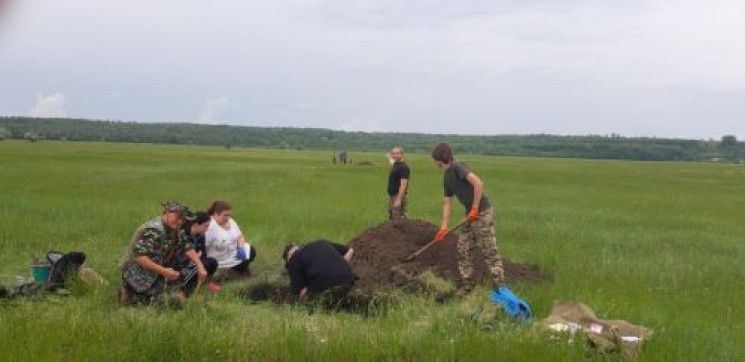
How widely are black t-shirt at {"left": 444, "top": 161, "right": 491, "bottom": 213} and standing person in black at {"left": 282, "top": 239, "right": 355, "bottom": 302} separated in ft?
5.22

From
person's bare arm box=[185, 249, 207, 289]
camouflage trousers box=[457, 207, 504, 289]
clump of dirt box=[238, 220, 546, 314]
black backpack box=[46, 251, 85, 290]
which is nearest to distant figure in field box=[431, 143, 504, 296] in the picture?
camouflage trousers box=[457, 207, 504, 289]

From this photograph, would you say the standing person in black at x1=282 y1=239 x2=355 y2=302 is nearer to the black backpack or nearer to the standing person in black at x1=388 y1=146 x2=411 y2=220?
the black backpack

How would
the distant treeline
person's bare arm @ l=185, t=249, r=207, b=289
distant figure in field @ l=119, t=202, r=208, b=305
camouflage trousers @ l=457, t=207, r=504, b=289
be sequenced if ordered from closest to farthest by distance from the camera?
distant figure in field @ l=119, t=202, r=208, b=305 < person's bare arm @ l=185, t=249, r=207, b=289 < camouflage trousers @ l=457, t=207, r=504, b=289 < the distant treeline

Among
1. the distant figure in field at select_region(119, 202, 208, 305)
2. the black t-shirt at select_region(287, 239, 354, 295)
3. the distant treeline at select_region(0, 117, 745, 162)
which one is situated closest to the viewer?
the distant figure in field at select_region(119, 202, 208, 305)

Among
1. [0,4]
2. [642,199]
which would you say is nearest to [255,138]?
[642,199]

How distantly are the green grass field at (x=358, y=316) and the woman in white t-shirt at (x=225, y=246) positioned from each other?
467 mm

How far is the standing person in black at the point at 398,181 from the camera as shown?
11.6m

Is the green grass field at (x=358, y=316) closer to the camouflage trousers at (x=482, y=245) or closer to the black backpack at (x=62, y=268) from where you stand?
the black backpack at (x=62, y=268)

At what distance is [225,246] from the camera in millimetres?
9250

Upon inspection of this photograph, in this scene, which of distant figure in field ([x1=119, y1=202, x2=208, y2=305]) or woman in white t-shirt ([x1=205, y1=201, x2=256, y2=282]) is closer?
distant figure in field ([x1=119, y1=202, x2=208, y2=305])

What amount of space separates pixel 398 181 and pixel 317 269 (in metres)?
3.88

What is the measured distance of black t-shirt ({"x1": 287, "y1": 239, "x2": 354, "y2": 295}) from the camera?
8.07 meters

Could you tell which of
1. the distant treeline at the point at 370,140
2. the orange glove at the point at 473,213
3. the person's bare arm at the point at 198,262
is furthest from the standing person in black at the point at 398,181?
the distant treeline at the point at 370,140

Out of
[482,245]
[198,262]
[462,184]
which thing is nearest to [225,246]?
[198,262]
